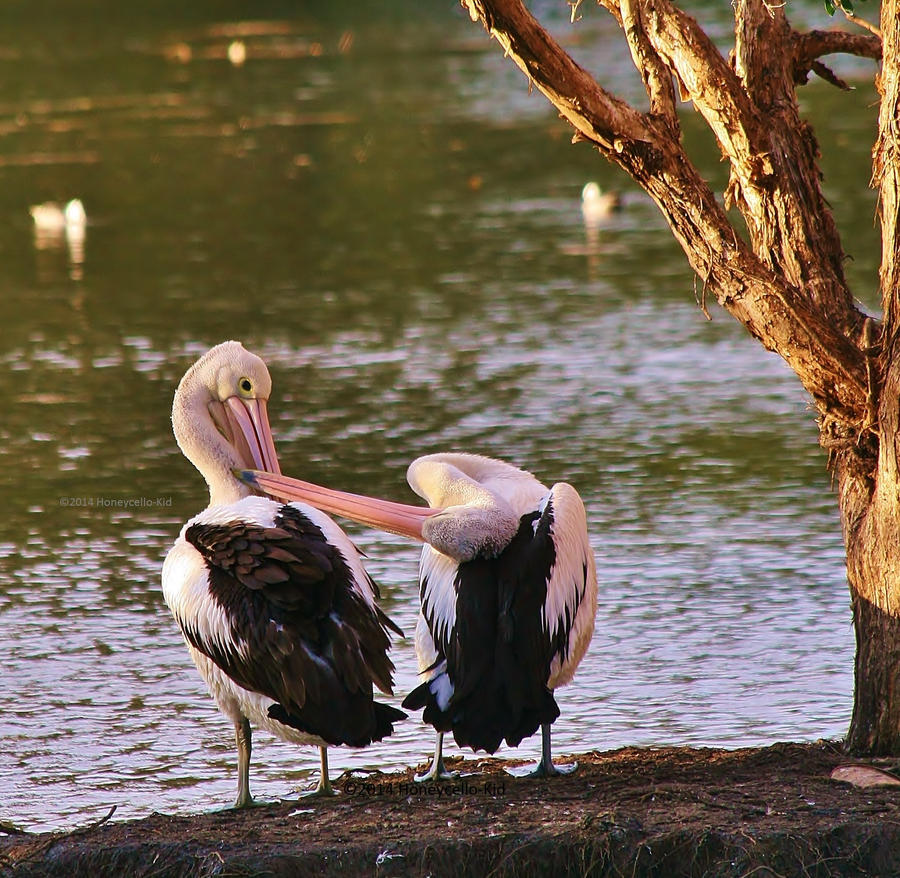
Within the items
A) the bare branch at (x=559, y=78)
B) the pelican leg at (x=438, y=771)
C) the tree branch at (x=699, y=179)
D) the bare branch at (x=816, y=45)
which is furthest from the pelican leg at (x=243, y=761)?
the bare branch at (x=816, y=45)

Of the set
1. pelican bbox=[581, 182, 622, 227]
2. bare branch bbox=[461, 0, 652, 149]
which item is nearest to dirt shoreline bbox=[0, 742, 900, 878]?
bare branch bbox=[461, 0, 652, 149]

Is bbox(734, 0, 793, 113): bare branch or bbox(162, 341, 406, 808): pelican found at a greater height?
bbox(734, 0, 793, 113): bare branch

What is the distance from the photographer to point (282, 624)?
4496 mm

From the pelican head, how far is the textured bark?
1406 millimetres

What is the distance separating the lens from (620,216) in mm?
14586

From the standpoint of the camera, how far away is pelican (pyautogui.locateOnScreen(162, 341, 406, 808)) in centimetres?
443

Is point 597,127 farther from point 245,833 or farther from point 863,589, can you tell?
point 245,833

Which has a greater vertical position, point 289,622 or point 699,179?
point 699,179

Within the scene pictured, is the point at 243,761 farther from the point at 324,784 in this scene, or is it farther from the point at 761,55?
the point at 761,55

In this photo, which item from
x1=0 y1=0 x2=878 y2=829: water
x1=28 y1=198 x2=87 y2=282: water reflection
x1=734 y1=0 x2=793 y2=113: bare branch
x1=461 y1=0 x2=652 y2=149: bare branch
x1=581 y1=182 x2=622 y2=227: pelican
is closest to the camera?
x1=461 y1=0 x2=652 y2=149: bare branch

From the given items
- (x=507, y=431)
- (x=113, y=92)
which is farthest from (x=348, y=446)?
(x=113, y=92)

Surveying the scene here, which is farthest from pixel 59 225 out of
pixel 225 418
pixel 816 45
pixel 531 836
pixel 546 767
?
pixel 531 836

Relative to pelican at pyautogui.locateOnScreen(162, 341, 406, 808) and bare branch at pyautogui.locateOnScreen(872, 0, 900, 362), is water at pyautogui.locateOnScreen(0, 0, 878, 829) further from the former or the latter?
bare branch at pyautogui.locateOnScreen(872, 0, 900, 362)

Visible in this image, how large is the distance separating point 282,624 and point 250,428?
1.21 metres
